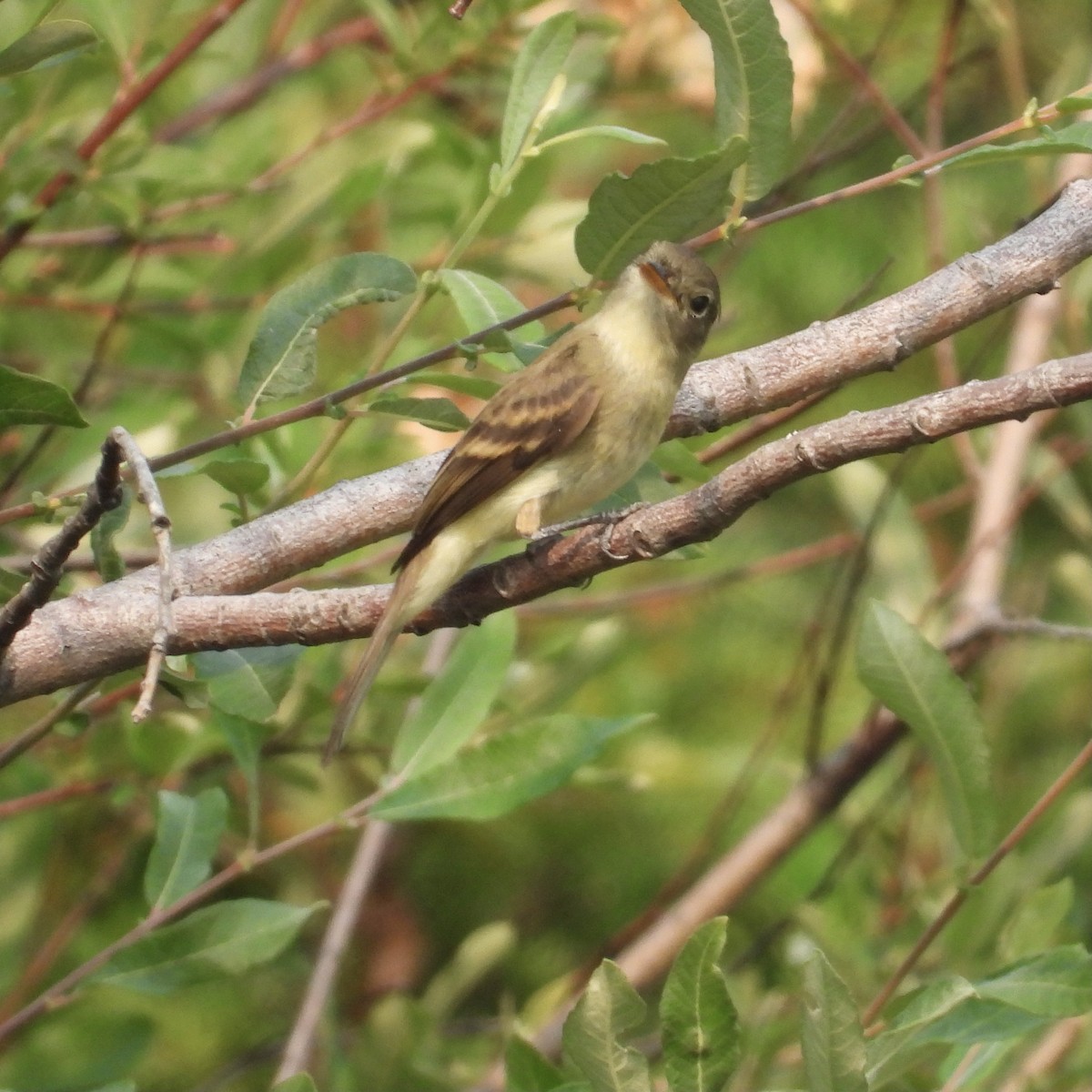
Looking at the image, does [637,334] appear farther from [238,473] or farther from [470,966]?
[470,966]

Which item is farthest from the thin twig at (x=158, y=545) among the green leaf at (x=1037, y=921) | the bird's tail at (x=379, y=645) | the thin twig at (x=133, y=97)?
the green leaf at (x=1037, y=921)

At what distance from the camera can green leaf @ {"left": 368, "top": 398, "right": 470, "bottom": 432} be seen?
2.16 metres

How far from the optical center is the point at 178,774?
3154 millimetres

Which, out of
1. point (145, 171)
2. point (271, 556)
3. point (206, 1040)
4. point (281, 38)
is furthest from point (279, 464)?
point (206, 1040)

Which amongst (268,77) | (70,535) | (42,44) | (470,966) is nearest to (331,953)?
(470,966)

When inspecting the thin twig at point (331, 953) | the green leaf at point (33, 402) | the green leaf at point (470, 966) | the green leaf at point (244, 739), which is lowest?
the green leaf at point (470, 966)

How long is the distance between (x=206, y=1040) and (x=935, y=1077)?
232 centimetres

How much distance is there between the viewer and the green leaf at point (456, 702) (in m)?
2.58

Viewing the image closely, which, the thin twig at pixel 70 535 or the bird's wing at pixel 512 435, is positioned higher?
the thin twig at pixel 70 535

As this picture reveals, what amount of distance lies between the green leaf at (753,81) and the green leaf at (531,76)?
234mm

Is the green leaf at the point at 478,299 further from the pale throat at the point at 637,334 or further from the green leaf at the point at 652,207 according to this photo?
the pale throat at the point at 637,334

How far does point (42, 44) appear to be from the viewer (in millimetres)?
2006

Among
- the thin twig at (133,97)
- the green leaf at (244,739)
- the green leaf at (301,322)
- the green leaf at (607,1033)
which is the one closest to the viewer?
the green leaf at (607,1033)

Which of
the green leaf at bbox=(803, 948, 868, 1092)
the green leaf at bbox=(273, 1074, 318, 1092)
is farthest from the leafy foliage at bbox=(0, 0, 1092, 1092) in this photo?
the green leaf at bbox=(273, 1074, 318, 1092)
